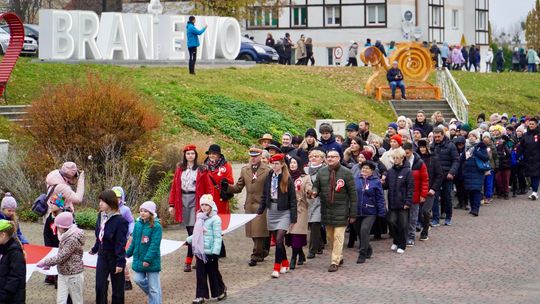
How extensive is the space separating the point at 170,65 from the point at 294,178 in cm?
2332

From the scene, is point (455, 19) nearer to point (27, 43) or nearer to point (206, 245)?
point (27, 43)

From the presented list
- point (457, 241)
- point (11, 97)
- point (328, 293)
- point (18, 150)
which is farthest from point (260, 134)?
point (328, 293)

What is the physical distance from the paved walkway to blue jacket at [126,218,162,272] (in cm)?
113

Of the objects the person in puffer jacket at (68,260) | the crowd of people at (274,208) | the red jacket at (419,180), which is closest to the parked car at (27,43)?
the crowd of people at (274,208)

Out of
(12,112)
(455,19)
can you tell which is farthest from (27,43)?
(455,19)

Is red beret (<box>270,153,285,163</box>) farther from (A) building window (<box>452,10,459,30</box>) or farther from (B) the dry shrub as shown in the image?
(A) building window (<box>452,10,459,30</box>)

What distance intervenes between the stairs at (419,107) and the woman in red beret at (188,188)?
79.4ft

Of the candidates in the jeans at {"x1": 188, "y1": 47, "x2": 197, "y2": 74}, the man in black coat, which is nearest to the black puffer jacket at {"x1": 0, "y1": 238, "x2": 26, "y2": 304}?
the man in black coat

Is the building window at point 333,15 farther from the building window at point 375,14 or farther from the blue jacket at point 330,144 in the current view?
the blue jacket at point 330,144

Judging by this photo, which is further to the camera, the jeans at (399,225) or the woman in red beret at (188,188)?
the jeans at (399,225)

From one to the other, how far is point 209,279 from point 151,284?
0.93 meters

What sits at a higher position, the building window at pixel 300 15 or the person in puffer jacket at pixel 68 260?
the building window at pixel 300 15

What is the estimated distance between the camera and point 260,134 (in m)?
32.1

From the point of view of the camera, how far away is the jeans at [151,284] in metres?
13.7
